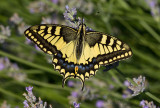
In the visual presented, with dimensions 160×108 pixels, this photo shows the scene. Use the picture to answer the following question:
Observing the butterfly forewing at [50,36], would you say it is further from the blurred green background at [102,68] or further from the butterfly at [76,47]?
the blurred green background at [102,68]

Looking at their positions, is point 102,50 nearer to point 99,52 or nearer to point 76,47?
point 99,52

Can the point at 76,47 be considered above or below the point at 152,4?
below

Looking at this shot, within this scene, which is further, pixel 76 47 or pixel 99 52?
pixel 76 47

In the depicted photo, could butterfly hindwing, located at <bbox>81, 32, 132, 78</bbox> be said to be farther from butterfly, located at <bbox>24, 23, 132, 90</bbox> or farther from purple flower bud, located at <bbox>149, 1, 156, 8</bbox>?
purple flower bud, located at <bbox>149, 1, 156, 8</bbox>

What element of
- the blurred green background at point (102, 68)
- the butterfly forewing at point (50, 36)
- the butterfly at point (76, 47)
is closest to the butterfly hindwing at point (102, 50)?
the butterfly at point (76, 47)

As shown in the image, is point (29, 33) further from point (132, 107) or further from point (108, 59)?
point (132, 107)

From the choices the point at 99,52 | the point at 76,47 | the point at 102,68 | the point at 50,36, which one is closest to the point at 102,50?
the point at 99,52

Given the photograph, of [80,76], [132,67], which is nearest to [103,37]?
[80,76]


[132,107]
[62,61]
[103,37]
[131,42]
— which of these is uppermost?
[131,42]
